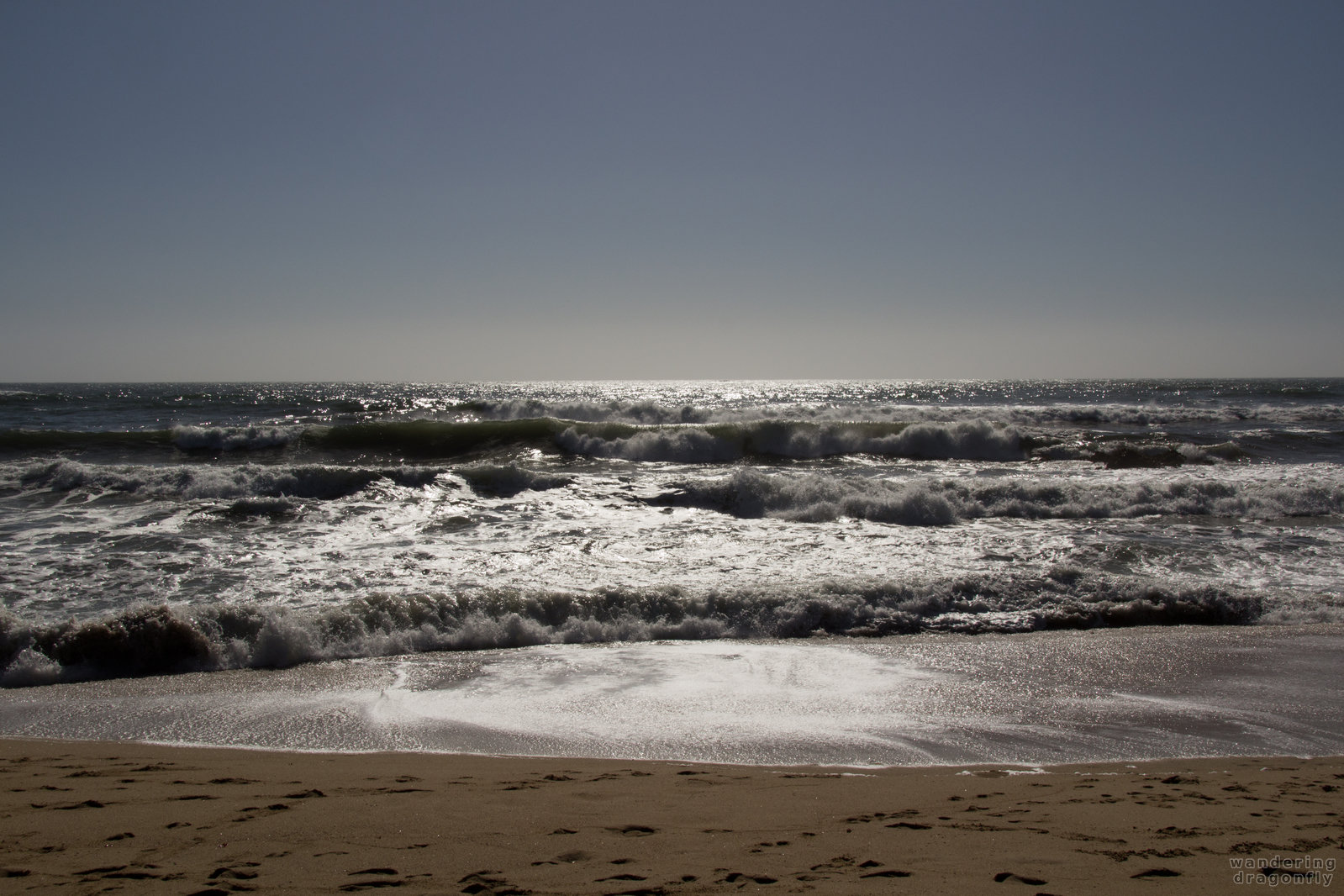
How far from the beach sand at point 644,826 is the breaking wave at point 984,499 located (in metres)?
7.22

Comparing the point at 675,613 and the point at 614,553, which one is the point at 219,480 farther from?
the point at 675,613

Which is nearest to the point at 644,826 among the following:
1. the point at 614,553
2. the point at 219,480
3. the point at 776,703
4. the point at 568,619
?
the point at 776,703

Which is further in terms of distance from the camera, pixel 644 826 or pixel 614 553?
pixel 614 553

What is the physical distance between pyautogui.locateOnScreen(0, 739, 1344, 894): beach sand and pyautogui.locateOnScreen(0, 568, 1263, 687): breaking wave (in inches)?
79.1

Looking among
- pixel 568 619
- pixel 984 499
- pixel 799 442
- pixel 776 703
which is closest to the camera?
pixel 776 703

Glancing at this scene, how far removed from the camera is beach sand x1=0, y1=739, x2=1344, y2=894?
242 cm

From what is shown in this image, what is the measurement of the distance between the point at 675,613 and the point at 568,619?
0.99 m

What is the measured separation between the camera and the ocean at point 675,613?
454cm

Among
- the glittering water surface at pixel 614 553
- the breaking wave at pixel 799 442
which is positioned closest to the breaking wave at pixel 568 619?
the glittering water surface at pixel 614 553

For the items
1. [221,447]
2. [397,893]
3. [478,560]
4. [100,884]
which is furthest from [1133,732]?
[221,447]

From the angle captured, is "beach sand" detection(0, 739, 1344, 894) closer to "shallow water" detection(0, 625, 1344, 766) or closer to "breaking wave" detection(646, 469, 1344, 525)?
"shallow water" detection(0, 625, 1344, 766)

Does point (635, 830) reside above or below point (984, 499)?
below

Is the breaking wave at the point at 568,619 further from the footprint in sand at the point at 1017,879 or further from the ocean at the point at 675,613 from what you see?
the footprint in sand at the point at 1017,879

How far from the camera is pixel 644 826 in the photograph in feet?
9.53
